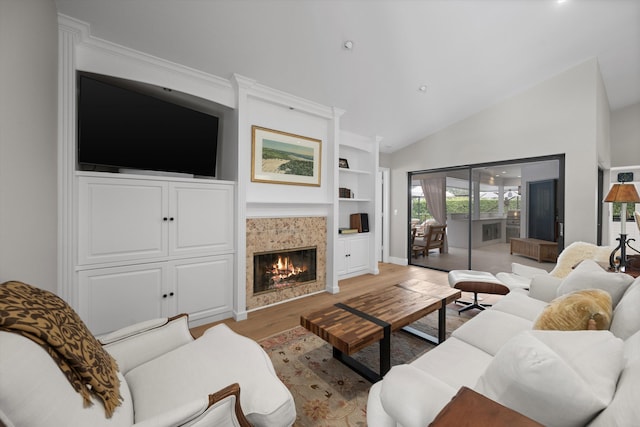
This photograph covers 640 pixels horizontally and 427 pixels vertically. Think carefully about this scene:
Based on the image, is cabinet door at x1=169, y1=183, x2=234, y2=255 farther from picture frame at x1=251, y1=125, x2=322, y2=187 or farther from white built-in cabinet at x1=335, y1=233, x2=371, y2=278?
white built-in cabinet at x1=335, y1=233, x2=371, y2=278

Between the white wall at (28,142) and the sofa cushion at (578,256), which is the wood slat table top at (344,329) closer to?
the white wall at (28,142)

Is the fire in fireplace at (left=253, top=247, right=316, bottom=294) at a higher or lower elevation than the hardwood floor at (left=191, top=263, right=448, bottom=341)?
higher

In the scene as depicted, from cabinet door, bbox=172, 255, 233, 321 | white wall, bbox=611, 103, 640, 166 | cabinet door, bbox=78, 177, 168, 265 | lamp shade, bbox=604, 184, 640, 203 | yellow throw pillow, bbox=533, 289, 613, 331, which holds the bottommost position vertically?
cabinet door, bbox=172, 255, 233, 321

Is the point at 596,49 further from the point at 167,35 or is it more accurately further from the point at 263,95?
the point at 167,35

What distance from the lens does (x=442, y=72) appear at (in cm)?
322

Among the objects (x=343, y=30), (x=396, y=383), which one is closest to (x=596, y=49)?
(x=343, y=30)

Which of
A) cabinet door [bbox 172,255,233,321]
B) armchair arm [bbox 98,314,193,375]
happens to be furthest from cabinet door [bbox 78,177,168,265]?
armchair arm [bbox 98,314,193,375]

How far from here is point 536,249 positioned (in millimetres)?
3891

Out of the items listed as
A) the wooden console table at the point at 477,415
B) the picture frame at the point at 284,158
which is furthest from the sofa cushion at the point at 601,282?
the picture frame at the point at 284,158

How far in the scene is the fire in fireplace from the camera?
10.5ft

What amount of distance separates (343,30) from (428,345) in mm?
3016

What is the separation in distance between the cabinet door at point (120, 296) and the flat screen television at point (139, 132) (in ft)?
3.04

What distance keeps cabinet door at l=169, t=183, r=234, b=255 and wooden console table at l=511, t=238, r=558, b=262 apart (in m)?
4.35

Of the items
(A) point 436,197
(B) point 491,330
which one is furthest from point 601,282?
(A) point 436,197
